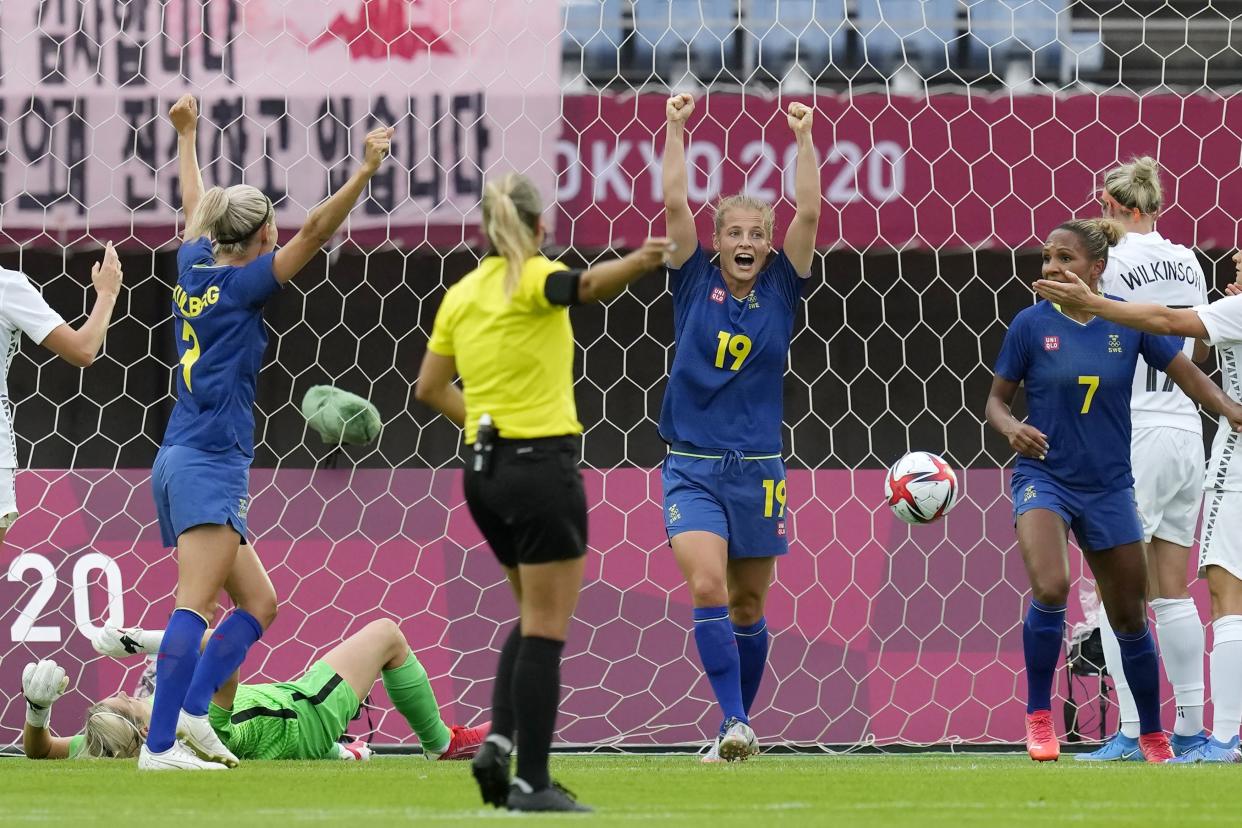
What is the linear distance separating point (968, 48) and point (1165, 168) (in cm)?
114

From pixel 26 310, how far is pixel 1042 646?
3.64 metres

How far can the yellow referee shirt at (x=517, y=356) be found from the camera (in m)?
4.61

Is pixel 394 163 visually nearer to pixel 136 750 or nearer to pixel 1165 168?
pixel 136 750

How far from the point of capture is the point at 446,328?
4.80 m

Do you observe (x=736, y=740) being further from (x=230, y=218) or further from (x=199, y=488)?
(x=230, y=218)

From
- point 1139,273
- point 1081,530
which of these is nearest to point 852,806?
point 1081,530

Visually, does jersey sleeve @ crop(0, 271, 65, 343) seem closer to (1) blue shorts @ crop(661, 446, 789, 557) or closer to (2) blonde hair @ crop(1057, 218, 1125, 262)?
(1) blue shorts @ crop(661, 446, 789, 557)

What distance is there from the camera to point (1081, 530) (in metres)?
6.65

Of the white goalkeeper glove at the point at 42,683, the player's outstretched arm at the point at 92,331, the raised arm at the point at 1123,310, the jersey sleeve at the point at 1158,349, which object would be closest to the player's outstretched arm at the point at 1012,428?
the jersey sleeve at the point at 1158,349

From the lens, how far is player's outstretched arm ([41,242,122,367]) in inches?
244

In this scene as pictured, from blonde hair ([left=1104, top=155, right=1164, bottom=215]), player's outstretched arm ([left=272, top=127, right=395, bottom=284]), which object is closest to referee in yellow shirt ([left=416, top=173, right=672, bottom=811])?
player's outstretched arm ([left=272, top=127, right=395, bottom=284])

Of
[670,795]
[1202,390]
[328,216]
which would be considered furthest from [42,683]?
[1202,390]

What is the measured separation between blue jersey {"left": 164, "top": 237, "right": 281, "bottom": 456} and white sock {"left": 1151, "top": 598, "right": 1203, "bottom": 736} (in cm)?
342

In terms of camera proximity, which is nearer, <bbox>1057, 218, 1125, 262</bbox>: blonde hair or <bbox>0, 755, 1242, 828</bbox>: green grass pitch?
<bbox>0, 755, 1242, 828</bbox>: green grass pitch
